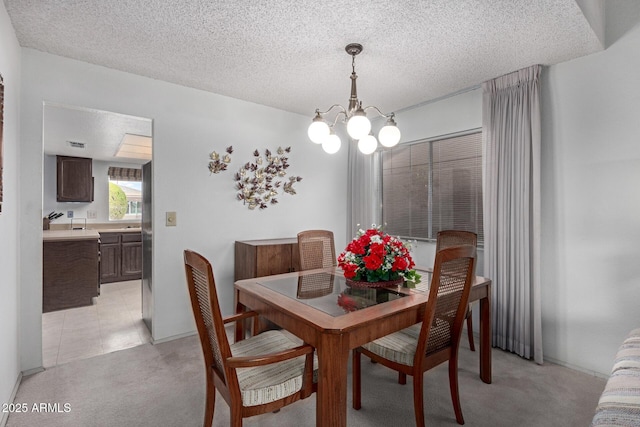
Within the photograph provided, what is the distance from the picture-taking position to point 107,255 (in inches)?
211

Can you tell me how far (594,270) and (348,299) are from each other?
201cm

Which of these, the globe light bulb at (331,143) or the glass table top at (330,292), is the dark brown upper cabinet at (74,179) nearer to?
the glass table top at (330,292)

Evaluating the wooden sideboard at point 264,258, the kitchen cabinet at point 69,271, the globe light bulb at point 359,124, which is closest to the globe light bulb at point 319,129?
the globe light bulb at point 359,124

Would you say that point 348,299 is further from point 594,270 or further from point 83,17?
point 83,17

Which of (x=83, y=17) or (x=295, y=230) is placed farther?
(x=295, y=230)

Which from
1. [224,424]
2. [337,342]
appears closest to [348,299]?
[337,342]

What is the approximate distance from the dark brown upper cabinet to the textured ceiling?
379cm

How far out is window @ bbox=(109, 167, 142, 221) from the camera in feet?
20.2

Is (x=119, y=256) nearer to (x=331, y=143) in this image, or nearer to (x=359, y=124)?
(x=331, y=143)

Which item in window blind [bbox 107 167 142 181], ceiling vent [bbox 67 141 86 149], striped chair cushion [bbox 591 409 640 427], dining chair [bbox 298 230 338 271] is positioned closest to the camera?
striped chair cushion [bbox 591 409 640 427]

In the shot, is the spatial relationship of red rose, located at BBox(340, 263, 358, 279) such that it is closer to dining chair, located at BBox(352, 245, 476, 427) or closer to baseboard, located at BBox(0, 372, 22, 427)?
dining chair, located at BBox(352, 245, 476, 427)

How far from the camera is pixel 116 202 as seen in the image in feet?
20.5

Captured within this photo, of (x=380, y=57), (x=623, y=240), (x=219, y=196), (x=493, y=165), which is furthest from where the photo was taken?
(x=219, y=196)

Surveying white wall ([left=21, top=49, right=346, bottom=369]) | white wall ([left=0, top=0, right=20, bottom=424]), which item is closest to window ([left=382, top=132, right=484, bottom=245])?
white wall ([left=21, top=49, right=346, bottom=369])
